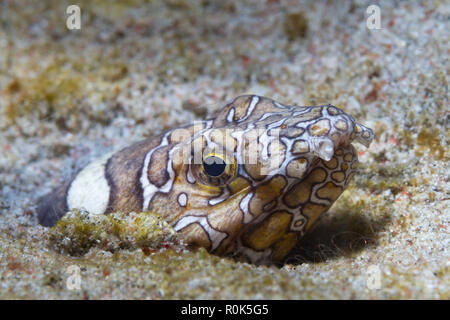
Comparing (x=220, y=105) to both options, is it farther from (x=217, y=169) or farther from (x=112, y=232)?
(x=112, y=232)

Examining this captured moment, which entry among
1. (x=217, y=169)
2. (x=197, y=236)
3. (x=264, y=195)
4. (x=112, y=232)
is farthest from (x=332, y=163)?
(x=112, y=232)

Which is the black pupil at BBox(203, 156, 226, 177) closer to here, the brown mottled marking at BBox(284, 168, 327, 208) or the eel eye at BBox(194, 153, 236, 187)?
the eel eye at BBox(194, 153, 236, 187)

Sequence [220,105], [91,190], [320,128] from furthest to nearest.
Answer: [220,105], [91,190], [320,128]

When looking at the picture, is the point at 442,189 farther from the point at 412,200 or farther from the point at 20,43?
the point at 20,43

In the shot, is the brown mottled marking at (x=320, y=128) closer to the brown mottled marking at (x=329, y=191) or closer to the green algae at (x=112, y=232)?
the brown mottled marking at (x=329, y=191)

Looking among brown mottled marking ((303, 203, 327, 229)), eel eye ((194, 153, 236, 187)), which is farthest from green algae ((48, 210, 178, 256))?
brown mottled marking ((303, 203, 327, 229))

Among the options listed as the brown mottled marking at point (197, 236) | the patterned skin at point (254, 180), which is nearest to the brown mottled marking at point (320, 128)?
the patterned skin at point (254, 180)
